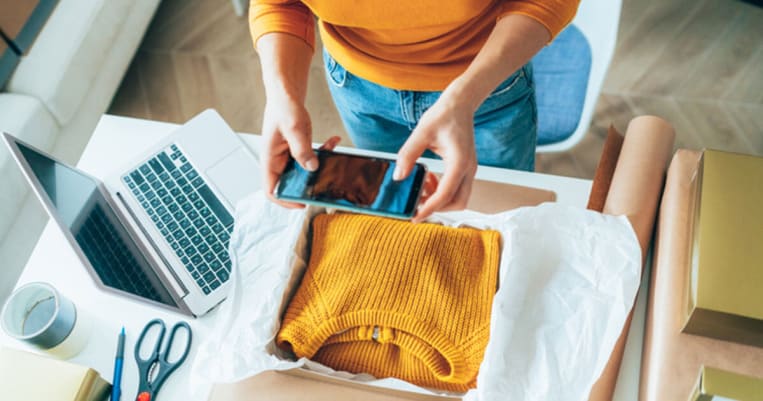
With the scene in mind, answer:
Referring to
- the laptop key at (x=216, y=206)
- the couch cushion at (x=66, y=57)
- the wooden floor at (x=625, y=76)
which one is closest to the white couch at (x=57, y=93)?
the couch cushion at (x=66, y=57)

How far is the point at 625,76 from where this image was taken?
5.57ft

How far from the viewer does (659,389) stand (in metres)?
0.58

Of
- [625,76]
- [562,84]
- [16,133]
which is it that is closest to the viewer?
[562,84]

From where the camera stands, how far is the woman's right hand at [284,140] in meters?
0.64

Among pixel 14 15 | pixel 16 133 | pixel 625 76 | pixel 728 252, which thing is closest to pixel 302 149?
pixel 728 252

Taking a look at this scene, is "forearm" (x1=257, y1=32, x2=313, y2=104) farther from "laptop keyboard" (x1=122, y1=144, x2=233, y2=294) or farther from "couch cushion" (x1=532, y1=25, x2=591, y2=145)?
"couch cushion" (x1=532, y1=25, x2=591, y2=145)

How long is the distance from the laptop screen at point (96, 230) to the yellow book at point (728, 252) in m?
0.61

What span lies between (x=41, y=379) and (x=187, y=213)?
0.27 meters

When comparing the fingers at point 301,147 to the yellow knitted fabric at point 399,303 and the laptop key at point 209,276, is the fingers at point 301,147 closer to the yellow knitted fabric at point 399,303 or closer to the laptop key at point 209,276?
the yellow knitted fabric at point 399,303

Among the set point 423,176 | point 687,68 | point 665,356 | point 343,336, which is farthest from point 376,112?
point 687,68

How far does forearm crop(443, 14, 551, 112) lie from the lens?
2.01ft

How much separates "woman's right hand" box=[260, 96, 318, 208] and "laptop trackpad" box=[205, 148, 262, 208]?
190mm

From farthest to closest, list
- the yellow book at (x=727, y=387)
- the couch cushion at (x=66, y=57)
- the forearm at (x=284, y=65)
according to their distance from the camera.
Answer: the couch cushion at (x=66, y=57)
the forearm at (x=284, y=65)
the yellow book at (x=727, y=387)

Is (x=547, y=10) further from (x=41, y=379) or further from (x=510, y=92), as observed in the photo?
(x=41, y=379)
